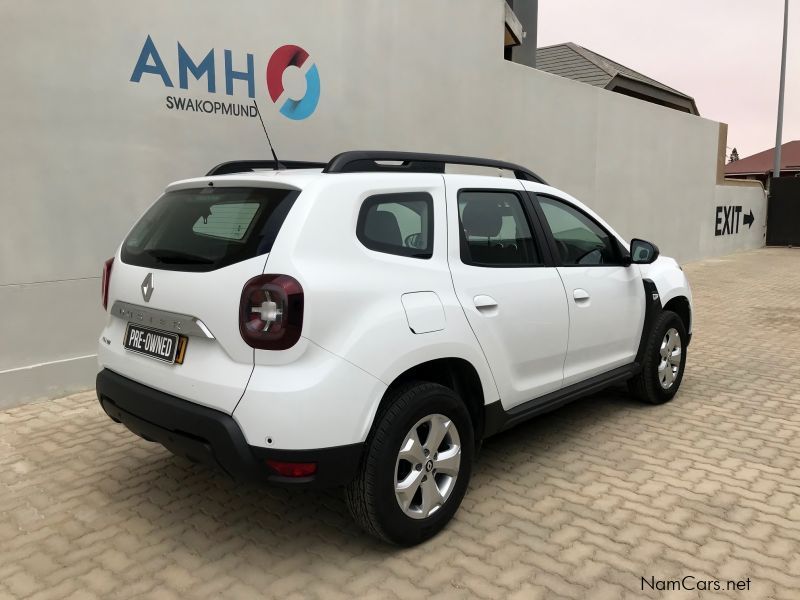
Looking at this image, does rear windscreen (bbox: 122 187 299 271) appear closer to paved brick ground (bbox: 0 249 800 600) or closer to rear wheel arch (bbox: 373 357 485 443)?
rear wheel arch (bbox: 373 357 485 443)

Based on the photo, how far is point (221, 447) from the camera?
2459mm

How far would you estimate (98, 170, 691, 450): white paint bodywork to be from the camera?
7.93ft

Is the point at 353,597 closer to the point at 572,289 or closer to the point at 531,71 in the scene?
the point at 572,289

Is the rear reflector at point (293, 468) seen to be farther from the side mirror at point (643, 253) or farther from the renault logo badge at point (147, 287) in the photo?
the side mirror at point (643, 253)

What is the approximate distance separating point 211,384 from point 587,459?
2.44 m

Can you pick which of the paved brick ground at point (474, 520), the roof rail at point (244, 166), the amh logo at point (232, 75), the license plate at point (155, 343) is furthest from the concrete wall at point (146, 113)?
the license plate at point (155, 343)

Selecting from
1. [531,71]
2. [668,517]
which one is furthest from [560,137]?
[668,517]

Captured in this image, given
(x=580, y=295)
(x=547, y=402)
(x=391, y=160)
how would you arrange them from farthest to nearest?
(x=580, y=295), (x=547, y=402), (x=391, y=160)

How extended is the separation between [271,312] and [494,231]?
148 cm

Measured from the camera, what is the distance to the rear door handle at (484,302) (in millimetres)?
3080

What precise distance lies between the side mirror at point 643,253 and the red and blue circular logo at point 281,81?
4.01 m

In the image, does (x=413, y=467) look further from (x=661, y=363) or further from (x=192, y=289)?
(x=661, y=363)

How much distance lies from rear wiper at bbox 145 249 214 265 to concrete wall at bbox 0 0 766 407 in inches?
104

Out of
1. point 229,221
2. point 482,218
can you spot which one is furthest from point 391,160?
point 229,221
